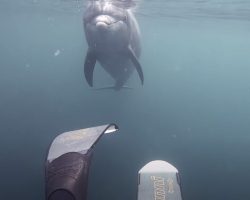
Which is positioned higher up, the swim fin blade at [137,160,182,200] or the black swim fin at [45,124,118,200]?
the black swim fin at [45,124,118,200]

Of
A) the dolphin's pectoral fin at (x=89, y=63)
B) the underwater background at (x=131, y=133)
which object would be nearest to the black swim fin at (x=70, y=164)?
the underwater background at (x=131, y=133)

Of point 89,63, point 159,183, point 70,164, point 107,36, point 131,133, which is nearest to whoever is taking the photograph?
point 70,164

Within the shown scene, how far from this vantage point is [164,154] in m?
15.3

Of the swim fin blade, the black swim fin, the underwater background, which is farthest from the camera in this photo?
the underwater background

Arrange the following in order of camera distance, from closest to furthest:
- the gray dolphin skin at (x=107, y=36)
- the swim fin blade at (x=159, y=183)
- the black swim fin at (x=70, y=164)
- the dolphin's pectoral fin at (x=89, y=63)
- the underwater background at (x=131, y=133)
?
the black swim fin at (x=70, y=164), the swim fin blade at (x=159, y=183), the underwater background at (x=131, y=133), the gray dolphin skin at (x=107, y=36), the dolphin's pectoral fin at (x=89, y=63)

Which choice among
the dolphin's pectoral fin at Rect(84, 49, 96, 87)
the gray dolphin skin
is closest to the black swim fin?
the gray dolphin skin

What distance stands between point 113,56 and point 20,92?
13943mm

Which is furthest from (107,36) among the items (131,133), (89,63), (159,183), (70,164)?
(70,164)

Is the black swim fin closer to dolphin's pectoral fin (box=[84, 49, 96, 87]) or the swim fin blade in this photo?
the swim fin blade

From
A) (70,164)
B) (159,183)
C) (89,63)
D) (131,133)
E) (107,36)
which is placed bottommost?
(131,133)

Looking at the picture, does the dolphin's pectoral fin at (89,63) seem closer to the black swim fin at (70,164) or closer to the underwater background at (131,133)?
the underwater background at (131,133)

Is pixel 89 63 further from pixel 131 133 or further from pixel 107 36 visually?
pixel 131 133

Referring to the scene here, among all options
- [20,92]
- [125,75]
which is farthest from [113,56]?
[20,92]

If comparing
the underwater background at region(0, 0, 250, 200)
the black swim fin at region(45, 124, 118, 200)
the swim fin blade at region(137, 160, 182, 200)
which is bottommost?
the underwater background at region(0, 0, 250, 200)
